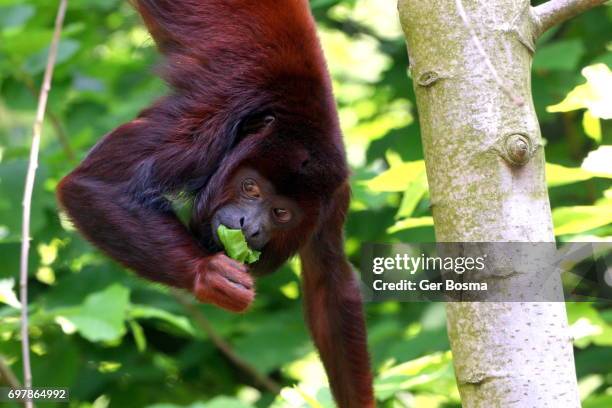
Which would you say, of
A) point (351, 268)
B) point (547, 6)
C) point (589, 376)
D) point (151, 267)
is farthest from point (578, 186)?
point (151, 267)

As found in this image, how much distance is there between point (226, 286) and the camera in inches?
115

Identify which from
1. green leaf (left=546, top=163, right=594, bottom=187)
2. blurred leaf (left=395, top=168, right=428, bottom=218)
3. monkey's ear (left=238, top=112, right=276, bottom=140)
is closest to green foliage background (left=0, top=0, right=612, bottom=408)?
monkey's ear (left=238, top=112, right=276, bottom=140)

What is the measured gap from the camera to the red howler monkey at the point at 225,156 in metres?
3.29

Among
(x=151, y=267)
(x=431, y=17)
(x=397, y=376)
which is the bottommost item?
(x=397, y=376)

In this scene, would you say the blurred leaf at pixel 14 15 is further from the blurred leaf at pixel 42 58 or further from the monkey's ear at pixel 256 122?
the monkey's ear at pixel 256 122

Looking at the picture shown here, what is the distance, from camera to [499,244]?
2471mm

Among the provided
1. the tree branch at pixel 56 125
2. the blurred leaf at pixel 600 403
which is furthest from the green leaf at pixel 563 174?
the tree branch at pixel 56 125

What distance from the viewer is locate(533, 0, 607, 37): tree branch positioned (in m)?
2.62

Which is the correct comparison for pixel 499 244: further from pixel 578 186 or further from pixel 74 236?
pixel 74 236

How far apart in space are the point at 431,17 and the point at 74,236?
3.14 metres

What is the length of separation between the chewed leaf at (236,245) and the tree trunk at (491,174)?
40.1 inches

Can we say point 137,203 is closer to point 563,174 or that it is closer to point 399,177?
point 399,177

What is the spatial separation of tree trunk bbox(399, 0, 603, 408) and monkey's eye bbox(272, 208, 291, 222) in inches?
40.4

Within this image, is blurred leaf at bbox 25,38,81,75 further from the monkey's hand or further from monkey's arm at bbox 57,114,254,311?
the monkey's hand
